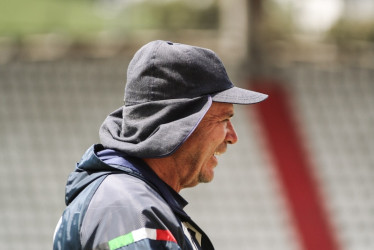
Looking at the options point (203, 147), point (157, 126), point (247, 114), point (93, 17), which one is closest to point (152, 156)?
point (157, 126)

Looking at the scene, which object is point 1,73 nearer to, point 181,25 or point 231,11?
point 181,25

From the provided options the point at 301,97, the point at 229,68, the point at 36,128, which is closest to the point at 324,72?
the point at 301,97

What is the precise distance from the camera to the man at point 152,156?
1024 mm

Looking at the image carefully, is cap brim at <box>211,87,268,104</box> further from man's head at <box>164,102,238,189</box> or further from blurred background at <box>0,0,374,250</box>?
blurred background at <box>0,0,374,250</box>

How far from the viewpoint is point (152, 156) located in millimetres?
1073

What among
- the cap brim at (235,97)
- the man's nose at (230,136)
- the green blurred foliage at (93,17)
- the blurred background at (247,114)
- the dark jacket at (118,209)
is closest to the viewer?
the dark jacket at (118,209)

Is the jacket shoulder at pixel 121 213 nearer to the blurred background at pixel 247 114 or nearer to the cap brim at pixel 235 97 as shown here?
the cap brim at pixel 235 97

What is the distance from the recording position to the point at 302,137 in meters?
4.85

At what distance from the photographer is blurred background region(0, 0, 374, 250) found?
462 cm

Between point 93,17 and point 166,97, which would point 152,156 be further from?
point 93,17

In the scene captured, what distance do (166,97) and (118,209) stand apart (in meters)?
0.21

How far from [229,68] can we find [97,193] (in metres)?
3.71

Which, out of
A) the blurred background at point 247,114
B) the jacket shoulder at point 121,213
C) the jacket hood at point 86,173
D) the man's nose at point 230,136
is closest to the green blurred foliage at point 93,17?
the blurred background at point 247,114

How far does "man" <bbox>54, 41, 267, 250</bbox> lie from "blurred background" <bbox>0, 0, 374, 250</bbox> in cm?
342
